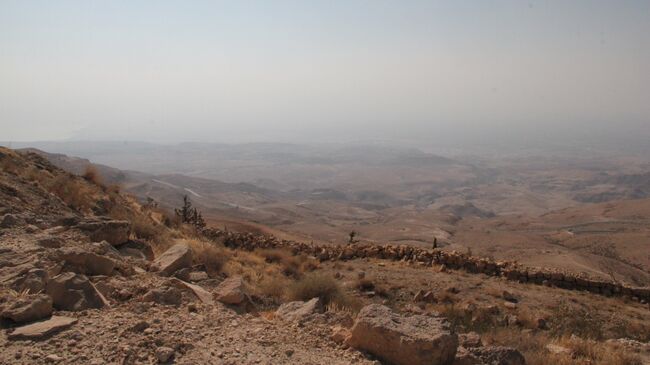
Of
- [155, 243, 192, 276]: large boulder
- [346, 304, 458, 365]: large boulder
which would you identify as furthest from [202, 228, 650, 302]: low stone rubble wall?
[346, 304, 458, 365]: large boulder

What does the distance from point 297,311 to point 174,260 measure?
8.57ft

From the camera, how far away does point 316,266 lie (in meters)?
13.4

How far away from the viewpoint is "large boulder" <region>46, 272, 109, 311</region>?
Result: 4836mm

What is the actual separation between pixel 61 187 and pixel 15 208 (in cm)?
312

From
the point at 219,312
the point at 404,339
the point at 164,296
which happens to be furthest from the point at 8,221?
the point at 404,339

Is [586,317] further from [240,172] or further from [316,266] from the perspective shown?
[240,172]

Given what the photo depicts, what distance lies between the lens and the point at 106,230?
320 inches

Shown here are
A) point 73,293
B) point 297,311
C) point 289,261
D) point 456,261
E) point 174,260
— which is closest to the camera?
point 73,293

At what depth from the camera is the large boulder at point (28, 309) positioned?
4340mm

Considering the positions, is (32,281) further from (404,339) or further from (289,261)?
(289,261)

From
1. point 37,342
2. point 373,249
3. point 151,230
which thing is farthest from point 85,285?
point 373,249

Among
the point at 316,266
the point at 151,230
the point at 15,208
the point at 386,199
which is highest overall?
the point at 15,208

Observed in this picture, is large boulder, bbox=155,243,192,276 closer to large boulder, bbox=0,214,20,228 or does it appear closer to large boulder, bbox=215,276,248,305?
large boulder, bbox=215,276,248,305

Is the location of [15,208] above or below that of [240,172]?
above
